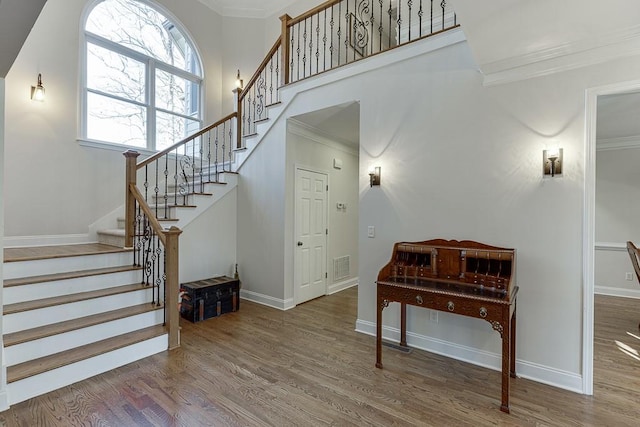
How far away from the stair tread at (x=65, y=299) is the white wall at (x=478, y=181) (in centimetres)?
263

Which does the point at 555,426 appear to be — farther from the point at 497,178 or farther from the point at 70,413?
the point at 70,413

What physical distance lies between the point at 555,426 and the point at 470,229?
156 cm

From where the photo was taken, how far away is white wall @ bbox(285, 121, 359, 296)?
4.64 m

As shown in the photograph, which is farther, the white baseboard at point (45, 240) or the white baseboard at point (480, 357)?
the white baseboard at point (45, 240)

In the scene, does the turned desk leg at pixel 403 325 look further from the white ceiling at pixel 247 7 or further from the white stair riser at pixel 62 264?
the white ceiling at pixel 247 7

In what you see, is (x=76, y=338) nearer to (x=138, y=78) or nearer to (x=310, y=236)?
(x=310, y=236)

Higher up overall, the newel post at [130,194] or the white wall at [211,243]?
the newel post at [130,194]

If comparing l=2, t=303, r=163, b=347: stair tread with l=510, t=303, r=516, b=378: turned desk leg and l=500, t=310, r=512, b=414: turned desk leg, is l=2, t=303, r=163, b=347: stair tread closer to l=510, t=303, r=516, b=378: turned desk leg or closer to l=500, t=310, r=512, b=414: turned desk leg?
l=500, t=310, r=512, b=414: turned desk leg

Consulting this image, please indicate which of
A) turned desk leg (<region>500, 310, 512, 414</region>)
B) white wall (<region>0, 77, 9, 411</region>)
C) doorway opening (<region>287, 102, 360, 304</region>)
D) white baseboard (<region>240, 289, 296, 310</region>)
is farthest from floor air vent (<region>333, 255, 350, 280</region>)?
white wall (<region>0, 77, 9, 411</region>)

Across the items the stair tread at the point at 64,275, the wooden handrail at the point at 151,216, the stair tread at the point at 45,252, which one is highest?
the wooden handrail at the point at 151,216

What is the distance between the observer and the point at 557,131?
2.54 metres

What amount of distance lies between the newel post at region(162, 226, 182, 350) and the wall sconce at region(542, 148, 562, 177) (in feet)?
11.4

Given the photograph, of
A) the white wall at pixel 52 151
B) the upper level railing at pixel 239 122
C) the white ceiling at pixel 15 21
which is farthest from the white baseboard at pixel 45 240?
the white ceiling at pixel 15 21

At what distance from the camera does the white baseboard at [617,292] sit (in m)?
5.05
